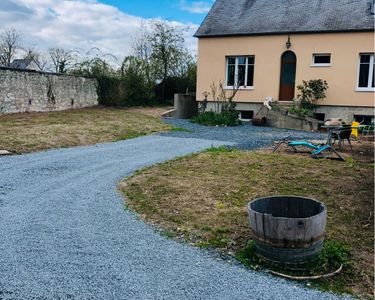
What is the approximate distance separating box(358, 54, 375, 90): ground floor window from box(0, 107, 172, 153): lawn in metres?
9.59

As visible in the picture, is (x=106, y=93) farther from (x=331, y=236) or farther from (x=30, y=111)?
(x=331, y=236)

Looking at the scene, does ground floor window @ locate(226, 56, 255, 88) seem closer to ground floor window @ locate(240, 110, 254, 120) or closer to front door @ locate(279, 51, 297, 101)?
ground floor window @ locate(240, 110, 254, 120)

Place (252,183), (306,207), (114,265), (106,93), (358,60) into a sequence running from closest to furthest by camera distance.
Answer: (114,265)
(306,207)
(252,183)
(358,60)
(106,93)

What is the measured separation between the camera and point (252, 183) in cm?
778

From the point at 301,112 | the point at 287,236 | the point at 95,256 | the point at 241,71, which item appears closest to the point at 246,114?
the point at 241,71

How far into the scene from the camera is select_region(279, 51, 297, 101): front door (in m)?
20.7

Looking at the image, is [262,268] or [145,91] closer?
[262,268]

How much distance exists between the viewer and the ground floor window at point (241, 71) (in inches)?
858

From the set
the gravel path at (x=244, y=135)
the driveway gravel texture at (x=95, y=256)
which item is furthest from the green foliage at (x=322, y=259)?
the gravel path at (x=244, y=135)

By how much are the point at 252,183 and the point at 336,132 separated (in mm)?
4666

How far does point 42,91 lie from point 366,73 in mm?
15757

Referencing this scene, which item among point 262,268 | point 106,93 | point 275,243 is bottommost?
point 262,268

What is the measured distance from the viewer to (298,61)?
20.3m

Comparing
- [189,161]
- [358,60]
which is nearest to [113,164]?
[189,161]
